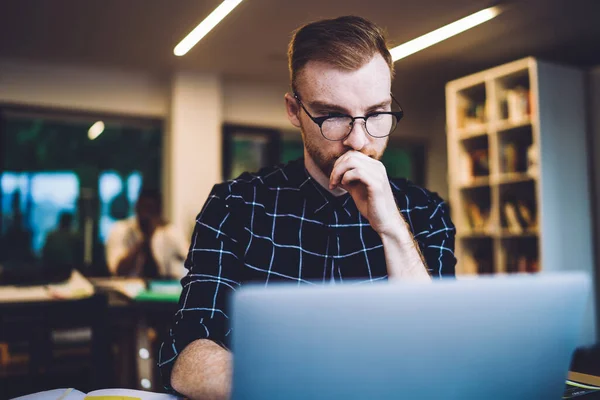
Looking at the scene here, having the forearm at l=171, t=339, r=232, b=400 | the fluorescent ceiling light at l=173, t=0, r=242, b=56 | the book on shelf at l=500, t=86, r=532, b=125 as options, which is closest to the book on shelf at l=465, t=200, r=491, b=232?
the book on shelf at l=500, t=86, r=532, b=125

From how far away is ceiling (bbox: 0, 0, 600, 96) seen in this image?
4285 millimetres

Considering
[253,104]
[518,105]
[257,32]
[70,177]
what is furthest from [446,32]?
[70,177]

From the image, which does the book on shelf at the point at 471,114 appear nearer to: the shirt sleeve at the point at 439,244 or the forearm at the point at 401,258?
the shirt sleeve at the point at 439,244

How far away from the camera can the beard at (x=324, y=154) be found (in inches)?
45.0

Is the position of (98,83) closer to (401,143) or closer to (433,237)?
(401,143)

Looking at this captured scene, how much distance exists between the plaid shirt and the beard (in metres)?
0.09

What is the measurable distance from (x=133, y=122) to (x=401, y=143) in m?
3.78

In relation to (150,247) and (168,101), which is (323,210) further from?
(168,101)

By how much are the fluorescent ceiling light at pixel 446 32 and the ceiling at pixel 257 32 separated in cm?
10

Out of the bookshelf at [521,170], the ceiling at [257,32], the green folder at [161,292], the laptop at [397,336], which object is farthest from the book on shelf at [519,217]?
the laptop at [397,336]

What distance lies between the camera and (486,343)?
0.54 meters

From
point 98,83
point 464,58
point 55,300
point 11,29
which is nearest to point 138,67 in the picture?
point 98,83

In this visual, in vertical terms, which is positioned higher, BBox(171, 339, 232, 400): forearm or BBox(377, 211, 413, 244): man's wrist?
BBox(377, 211, 413, 244): man's wrist

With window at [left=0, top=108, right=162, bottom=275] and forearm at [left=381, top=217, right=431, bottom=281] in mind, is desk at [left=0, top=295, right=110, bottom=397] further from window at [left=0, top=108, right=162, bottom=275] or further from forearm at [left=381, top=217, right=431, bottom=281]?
window at [left=0, top=108, right=162, bottom=275]
